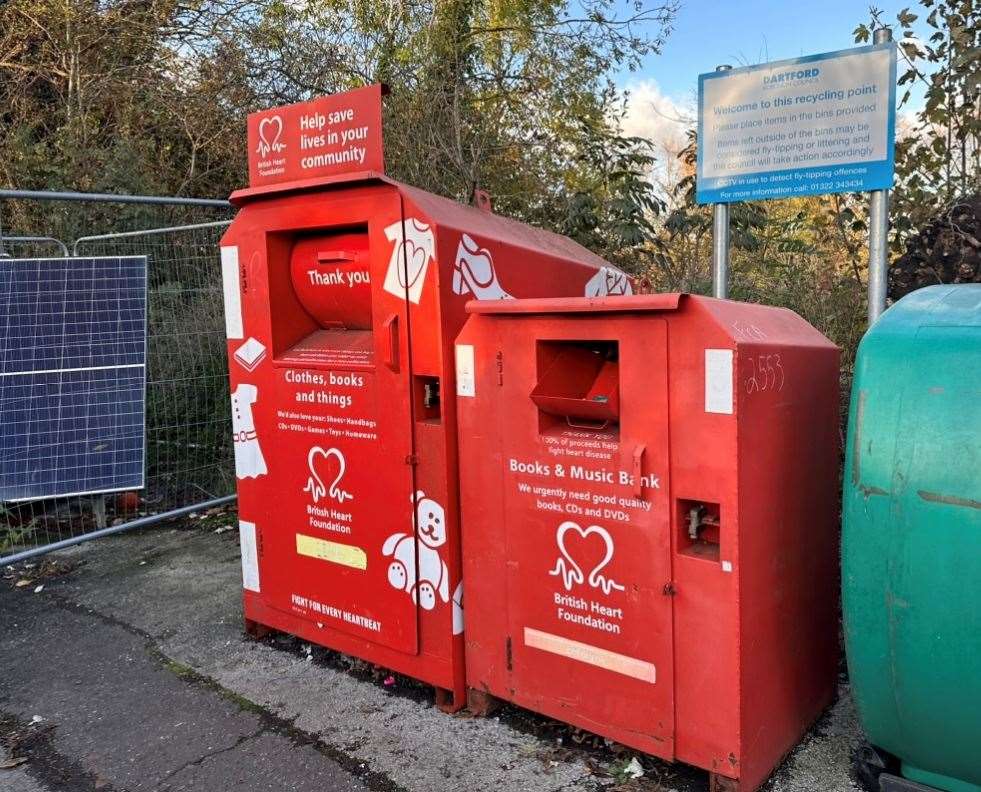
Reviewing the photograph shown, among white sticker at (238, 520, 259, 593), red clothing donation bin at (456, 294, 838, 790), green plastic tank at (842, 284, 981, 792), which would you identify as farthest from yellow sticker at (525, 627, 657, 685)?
white sticker at (238, 520, 259, 593)

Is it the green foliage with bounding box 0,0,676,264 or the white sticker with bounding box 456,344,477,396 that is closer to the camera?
the white sticker with bounding box 456,344,477,396

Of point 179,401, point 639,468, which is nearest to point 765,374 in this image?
point 639,468

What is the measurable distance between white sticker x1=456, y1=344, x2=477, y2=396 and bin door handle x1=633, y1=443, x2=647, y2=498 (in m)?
0.65

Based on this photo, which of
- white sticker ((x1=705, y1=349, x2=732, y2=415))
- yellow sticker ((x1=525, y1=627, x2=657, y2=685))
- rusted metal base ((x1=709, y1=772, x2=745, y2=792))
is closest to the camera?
white sticker ((x1=705, y1=349, x2=732, y2=415))

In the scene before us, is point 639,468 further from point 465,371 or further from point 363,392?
point 363,392

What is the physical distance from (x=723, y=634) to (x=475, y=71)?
6973 millimetres

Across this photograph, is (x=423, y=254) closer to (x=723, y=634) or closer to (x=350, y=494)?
(x=350, y=494)

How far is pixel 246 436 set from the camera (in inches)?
136

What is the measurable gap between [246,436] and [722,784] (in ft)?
7.58

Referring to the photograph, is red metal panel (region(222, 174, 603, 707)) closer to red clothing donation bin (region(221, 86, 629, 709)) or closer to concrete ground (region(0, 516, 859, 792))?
red clothing donation bin (region(221, 86, 629, 709))

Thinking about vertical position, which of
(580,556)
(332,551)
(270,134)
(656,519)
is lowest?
(332,551)

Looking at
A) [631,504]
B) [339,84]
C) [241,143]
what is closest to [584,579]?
[631,504]

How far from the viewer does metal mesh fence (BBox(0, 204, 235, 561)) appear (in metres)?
5.27

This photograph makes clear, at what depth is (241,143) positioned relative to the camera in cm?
984
